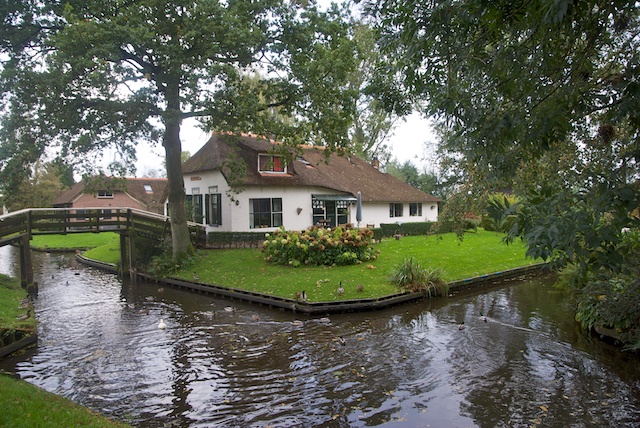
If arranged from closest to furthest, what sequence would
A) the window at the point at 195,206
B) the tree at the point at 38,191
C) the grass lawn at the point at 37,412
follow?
1. the grass lawn at the point at 37,412
2. the window at the point at 195,206
3. the tree at the point at 38,191

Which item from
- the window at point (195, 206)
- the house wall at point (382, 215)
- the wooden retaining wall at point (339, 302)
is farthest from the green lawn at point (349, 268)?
the window at point (195, 206)

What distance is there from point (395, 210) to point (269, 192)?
442 inches

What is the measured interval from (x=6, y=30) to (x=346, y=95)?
13.6 meters

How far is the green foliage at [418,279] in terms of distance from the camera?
16.7m

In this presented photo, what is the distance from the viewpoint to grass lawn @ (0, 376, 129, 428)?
5746mm

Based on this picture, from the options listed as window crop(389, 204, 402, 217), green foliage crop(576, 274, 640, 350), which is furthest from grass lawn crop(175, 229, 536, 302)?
window crop(389, 204, 402, 217)

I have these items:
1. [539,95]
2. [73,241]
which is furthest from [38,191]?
[539,95]

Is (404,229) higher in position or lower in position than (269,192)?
lower

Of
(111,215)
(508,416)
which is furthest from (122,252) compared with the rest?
(508,416)

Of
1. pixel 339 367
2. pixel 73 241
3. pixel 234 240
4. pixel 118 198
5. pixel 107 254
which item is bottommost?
pixel 339 367

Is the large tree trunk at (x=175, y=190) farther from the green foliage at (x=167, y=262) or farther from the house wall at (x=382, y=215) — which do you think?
the house wall at (x=382, y=215)

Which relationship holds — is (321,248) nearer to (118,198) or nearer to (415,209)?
(415,209)

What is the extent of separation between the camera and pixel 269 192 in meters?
26.8

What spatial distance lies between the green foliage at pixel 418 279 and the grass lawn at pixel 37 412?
1176cm
